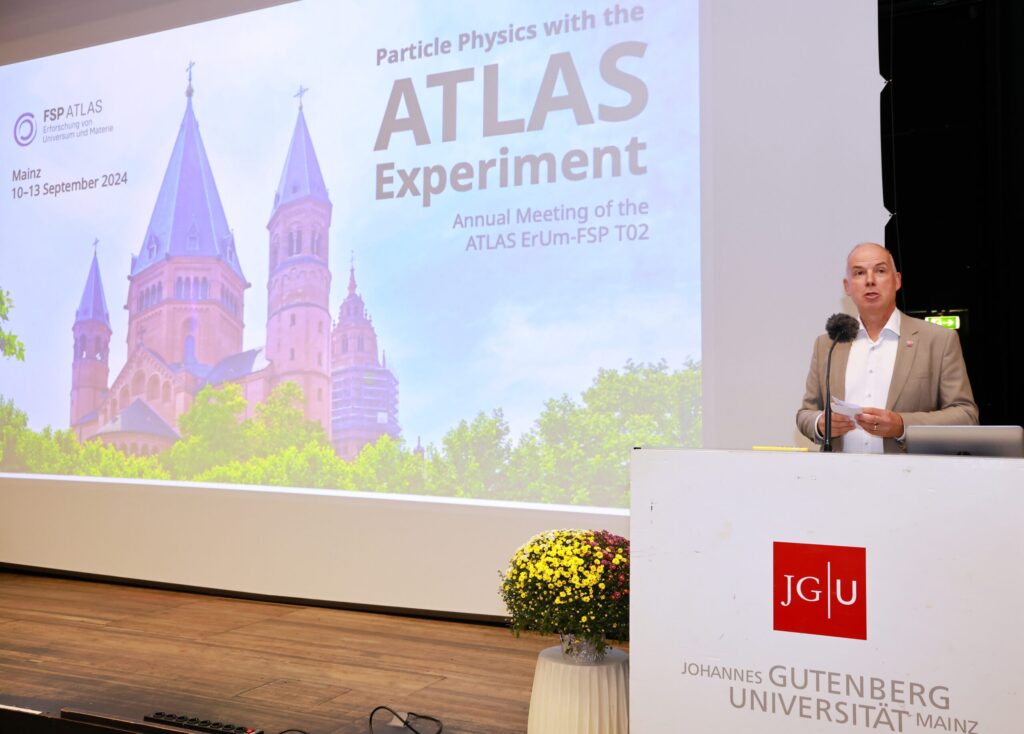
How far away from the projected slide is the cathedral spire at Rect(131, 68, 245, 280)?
0.6 inches

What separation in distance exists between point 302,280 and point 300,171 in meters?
0.56

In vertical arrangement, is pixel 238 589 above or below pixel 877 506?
Answer: below

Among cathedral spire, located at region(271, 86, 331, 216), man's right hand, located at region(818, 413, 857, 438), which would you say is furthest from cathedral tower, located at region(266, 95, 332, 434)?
man's right hand, located at region(818, 413, 857, 438)

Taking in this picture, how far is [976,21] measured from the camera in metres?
3.38

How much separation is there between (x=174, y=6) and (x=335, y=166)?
59.0 inches

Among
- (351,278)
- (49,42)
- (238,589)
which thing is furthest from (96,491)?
(49,42)

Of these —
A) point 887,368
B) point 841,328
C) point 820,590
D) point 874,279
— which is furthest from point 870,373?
point 820,590

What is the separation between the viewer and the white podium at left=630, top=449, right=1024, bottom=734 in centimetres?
140

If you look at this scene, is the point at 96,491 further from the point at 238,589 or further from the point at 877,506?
the point at 877,506

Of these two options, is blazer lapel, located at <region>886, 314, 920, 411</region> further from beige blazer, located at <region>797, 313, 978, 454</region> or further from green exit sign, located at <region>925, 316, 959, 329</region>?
green exit sign, located at <region>925, 316, 959, 329</region>

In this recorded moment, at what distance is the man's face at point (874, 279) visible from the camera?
2609 millimetres

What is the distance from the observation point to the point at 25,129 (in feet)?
17.7

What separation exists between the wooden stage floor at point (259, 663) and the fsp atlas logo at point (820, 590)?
1.31 m

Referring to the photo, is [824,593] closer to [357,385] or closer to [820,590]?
[820,590]
